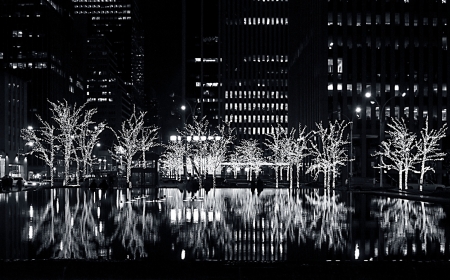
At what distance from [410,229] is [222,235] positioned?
8.08 m

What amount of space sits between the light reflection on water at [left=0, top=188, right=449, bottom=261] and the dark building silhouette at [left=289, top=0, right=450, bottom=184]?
69.1 meters

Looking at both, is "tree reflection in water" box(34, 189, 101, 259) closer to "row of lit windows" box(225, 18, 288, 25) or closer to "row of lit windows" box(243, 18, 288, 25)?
"row of lit windows" box(225, 18, 288, 25)

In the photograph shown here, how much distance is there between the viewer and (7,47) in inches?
5536

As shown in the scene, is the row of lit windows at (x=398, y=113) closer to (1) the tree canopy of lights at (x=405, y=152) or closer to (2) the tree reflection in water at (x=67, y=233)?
(1) the tree canopy of lights at (x=405, y=152)

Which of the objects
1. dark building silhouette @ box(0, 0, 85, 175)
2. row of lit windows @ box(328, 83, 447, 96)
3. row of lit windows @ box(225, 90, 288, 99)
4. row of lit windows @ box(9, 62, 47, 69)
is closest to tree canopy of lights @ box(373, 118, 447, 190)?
row of lit windows @ box(328, 83, 447, 96)

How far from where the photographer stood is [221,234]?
1994cm

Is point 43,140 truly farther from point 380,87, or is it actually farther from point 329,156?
point 380,87

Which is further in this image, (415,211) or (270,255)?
(415,211)

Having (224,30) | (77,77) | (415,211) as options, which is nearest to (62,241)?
(415,211)

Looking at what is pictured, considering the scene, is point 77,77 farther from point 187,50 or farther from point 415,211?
point 415,211

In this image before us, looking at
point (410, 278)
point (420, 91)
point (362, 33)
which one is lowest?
point (410, 278)

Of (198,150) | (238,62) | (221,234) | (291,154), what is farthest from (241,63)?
(221,234)

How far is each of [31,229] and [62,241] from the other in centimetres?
393

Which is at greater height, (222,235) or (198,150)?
(198,150)
